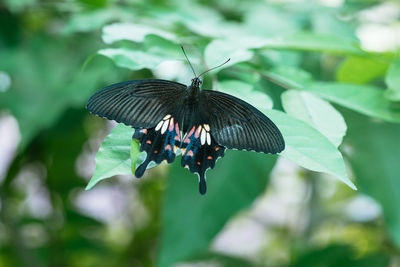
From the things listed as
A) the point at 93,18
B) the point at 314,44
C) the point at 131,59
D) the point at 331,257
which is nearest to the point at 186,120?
the point at 131,59

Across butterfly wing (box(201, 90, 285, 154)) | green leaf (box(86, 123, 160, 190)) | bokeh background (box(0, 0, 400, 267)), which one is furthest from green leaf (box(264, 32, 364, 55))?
green leaf (box(86, 123, 160, 190))

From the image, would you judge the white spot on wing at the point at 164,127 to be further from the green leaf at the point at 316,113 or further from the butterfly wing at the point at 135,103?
the green leaf at the point at 316,113

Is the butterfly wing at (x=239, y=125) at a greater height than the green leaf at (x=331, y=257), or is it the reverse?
the butterfly wing at (x=239, y=125)

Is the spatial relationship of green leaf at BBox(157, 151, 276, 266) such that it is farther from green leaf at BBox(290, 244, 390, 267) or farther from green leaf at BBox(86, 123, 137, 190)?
green leaf at BBox(290, 244, 390, 267)

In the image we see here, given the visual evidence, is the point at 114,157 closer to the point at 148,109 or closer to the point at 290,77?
the point at 148,109

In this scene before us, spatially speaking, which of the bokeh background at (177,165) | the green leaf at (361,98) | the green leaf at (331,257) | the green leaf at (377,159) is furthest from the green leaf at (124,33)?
the green leaf at (331,257)

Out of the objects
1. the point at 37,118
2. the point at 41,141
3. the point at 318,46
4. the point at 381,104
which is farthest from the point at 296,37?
the point at 41,141

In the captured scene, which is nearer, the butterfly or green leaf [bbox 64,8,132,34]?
the butterfly

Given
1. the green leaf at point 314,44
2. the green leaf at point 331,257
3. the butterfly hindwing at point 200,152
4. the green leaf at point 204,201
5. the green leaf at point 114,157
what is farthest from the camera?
the green leaf at point 331,257
